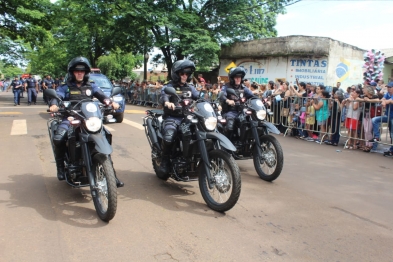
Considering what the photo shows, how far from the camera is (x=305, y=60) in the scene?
21359 millimetres

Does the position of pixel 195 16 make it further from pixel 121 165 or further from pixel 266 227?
pixel 266 227

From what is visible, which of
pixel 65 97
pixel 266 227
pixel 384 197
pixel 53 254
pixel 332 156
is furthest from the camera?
pixel 332 156

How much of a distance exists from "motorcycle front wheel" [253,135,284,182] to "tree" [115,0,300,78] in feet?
56.7

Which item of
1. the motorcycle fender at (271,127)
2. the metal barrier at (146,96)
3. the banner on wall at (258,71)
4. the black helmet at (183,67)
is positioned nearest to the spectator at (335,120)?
the motorcycle fender at (271,127)

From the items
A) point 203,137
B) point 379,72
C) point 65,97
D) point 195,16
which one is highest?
point 195,16

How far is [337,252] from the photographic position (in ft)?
12.4

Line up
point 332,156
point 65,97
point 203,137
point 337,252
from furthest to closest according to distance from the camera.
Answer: point 332,156, point 65,97, point 203,137, point 337,252

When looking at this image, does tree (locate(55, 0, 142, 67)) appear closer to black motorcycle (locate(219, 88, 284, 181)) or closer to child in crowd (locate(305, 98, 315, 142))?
child in crowd (locate(305, 98, 315, 142))

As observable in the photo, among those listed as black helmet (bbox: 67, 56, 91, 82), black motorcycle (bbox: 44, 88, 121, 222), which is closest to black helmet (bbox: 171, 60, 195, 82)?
black helmet (bbox: 67, 56, 91, 82)

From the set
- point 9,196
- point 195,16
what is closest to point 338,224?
point 9,196

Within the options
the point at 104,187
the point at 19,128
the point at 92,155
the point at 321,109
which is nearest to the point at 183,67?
the point at 92,155

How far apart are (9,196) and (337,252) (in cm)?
431

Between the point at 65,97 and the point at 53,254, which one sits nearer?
the point at 53,254

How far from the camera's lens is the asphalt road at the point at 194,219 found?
368cm
